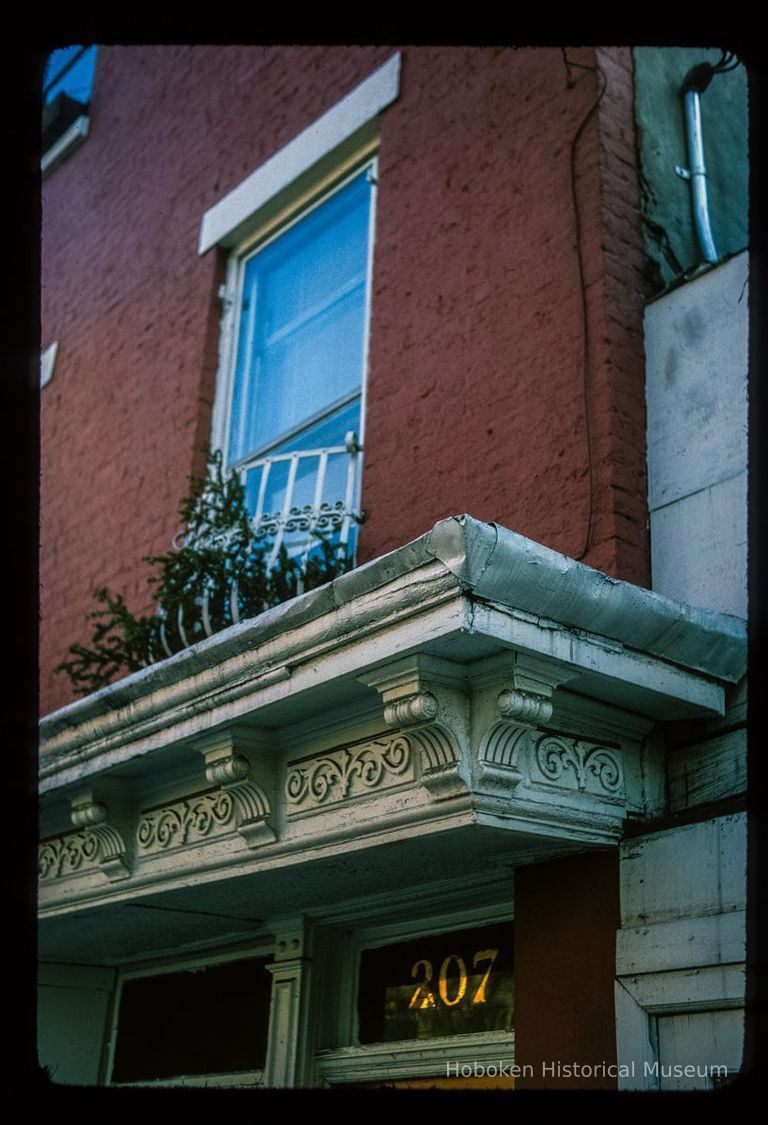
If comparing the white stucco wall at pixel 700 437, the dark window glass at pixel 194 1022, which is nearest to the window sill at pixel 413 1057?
the dark window glass at pixel 194 1022

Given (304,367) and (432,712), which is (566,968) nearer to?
(432,712)

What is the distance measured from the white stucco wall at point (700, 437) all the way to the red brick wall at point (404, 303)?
85 millimetres

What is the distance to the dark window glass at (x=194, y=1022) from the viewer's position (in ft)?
16.8

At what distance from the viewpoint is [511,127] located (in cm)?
524

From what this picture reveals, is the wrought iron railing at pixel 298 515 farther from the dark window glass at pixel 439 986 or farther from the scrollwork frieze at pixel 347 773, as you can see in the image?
the dark window glass at pixel 439 986

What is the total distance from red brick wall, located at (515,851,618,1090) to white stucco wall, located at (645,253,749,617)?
96 centimetres

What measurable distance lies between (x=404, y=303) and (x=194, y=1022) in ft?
10.6

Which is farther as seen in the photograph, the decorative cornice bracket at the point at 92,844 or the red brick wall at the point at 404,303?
the decorative cornice bracket at the point at 92,844

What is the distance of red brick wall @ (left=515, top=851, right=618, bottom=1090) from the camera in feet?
12.0

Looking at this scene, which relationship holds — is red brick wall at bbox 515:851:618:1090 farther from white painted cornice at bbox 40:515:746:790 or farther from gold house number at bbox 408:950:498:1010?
white painted cornice at bbox 40:515:746:790

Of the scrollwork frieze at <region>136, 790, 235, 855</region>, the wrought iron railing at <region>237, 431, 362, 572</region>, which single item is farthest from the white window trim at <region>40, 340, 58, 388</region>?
the scrollwork frieze at <region>136, 790, 235, 855</region>

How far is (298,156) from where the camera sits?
644cm

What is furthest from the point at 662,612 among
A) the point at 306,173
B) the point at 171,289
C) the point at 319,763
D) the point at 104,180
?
the point at 104,180

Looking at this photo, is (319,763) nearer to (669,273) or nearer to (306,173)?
(669,273)
